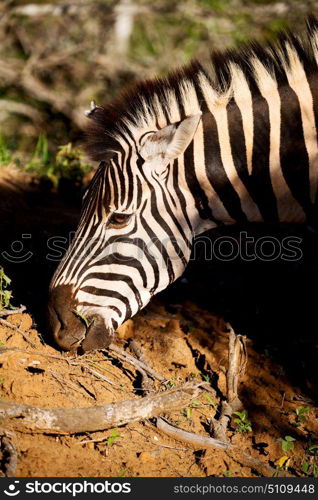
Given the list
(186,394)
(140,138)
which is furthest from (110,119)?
(186,394)

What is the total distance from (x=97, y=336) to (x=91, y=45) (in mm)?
8899

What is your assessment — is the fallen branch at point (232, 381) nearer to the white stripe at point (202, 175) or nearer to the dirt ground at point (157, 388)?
the dirt ground at point (157, 388)

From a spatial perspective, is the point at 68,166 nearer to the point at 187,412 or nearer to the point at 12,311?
the point at 12,311

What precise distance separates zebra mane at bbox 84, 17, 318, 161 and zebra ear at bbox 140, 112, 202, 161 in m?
0.20

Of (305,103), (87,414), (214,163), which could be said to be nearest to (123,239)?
(214,163)

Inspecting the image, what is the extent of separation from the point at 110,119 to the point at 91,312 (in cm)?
147

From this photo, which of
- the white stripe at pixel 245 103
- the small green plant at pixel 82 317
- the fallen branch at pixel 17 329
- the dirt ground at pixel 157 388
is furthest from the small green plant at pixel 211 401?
the white stripe at pixel 245 103

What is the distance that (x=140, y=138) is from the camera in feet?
13.7

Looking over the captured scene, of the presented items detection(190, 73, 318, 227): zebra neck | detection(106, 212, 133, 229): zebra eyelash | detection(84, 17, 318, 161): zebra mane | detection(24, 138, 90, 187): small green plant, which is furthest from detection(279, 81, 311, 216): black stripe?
detection(24, 138, 90, 187): small green plant

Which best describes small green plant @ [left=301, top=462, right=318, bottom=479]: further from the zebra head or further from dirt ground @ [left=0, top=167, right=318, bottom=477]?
the zebra head

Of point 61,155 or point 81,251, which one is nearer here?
point 81,251
